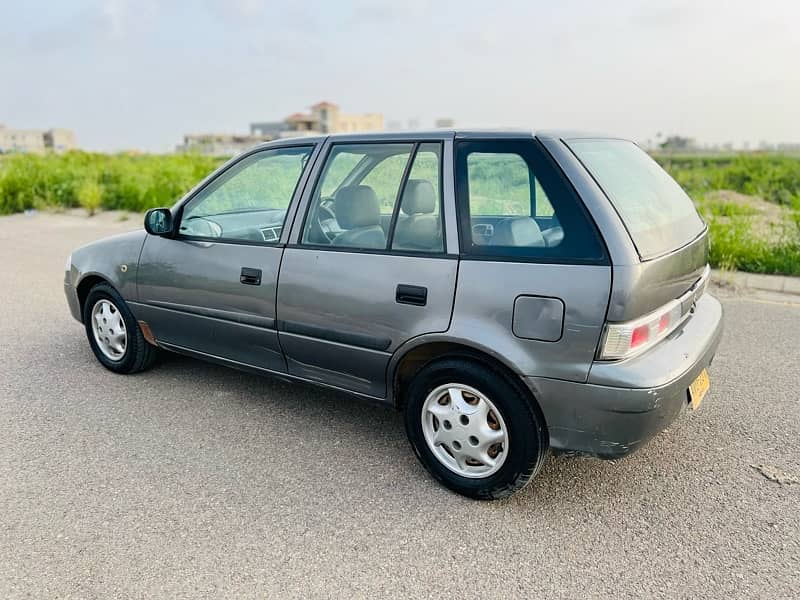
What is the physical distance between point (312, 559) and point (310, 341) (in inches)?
47.2

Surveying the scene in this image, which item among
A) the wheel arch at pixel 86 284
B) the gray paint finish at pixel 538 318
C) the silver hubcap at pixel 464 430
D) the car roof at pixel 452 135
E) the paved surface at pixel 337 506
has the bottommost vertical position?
the paved surface at pixel 337 506

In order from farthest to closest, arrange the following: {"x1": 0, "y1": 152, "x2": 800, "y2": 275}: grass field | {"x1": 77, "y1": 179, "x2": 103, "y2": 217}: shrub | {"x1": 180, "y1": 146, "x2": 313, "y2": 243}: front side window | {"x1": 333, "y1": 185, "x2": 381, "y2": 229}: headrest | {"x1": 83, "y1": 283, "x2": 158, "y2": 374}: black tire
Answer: {"x1": 77, "y1": 179, "x2": 103, "y2": 217}: shrub, {"x1": 0, "y1": 152, "x2": 800, "y2": 275}: grass field, {"x1": 83, "y1": 283, "x2": 158, "y2": 374}: black tire, {"x1": 180, "y1": 146, "x2": 313, "y2": 243}: front side window, {"x1": 333, "y1": 185, "x2": 381, "y2": 229}: headrest

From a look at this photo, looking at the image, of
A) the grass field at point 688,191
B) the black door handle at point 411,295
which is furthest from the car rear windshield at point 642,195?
the grass field at point 688,191

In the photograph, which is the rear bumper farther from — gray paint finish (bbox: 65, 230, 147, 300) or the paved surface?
gray paint finish (bbox: 65, 230, 147, 300)

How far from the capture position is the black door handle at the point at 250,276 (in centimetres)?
363

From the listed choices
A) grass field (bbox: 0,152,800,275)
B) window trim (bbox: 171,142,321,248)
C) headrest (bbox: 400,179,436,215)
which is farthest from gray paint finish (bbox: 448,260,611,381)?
grass field (bbox: 0,152,800,275)

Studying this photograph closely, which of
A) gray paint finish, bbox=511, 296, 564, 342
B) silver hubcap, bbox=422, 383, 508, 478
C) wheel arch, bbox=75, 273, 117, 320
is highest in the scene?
gray paint finish, bbox=511, 296, 564, 342

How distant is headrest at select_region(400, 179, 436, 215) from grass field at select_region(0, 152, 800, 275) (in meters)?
5.50

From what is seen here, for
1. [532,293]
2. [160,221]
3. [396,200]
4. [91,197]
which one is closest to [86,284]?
[160,221]

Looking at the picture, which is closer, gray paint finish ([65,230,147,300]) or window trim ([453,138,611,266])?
window trim ([453,138,611,266])

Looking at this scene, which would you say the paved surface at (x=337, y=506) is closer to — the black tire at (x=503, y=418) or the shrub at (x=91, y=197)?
the black tire at (x=503, y=418)

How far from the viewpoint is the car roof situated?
3008mm

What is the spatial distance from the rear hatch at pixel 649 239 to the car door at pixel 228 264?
165cm

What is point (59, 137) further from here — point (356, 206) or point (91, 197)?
point (356, 206)
